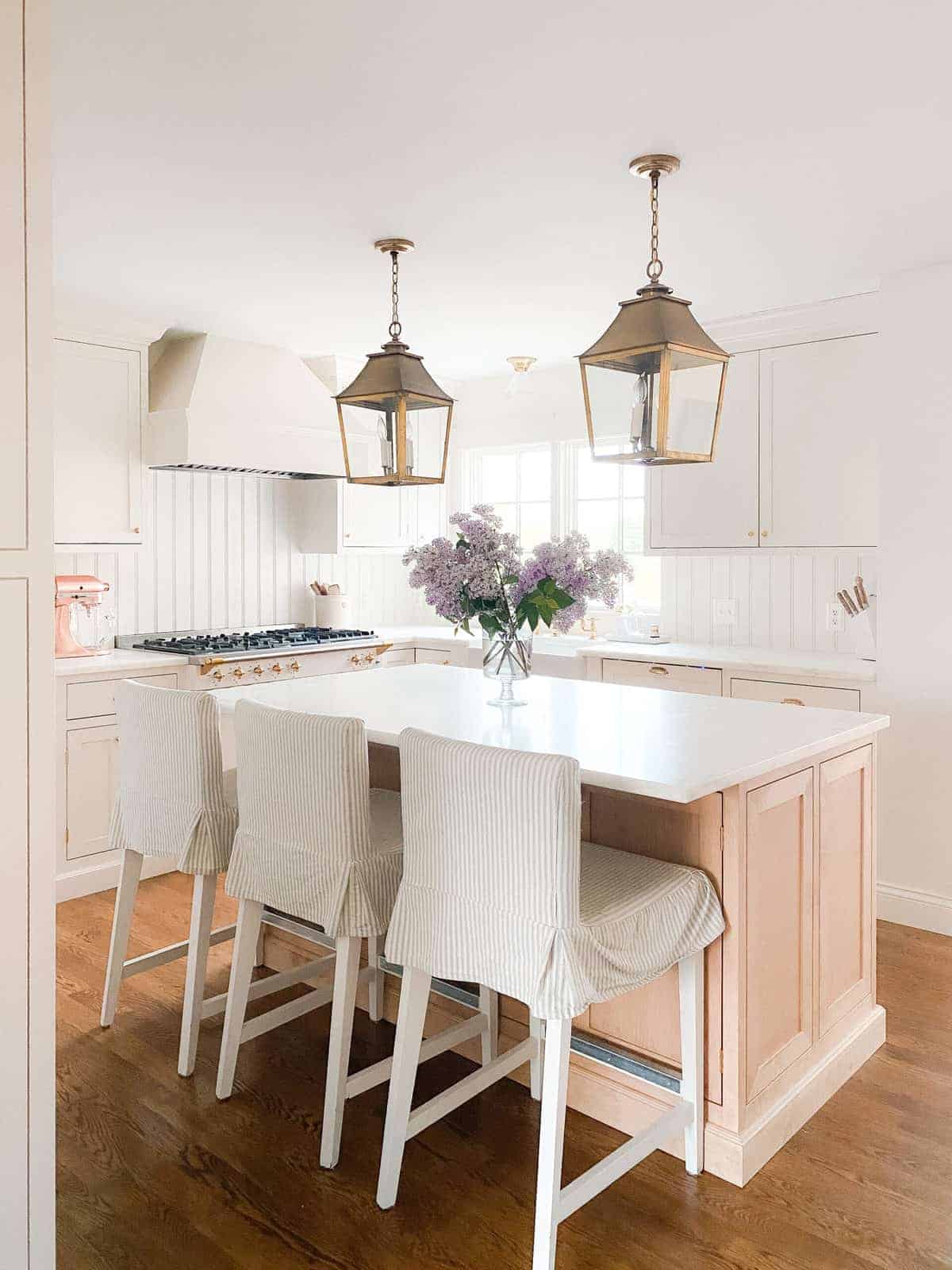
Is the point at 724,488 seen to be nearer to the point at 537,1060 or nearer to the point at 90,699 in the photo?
the point at 537,1060

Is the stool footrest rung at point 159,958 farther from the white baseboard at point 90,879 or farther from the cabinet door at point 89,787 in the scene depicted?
the cabinet door at point 89,787

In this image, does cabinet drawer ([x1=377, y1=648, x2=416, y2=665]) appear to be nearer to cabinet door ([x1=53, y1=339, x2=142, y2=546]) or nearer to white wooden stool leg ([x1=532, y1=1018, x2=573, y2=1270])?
cabinet door ([x1=53, y1=339, x2=142, y2=546])

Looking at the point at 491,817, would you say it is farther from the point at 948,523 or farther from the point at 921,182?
the point at 948,523

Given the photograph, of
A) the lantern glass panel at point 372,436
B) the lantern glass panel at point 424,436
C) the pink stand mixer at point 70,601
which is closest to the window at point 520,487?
the lantern glass panel at point 424,436

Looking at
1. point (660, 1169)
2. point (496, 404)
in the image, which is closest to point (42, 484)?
point (660, 1169)

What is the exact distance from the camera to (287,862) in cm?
227

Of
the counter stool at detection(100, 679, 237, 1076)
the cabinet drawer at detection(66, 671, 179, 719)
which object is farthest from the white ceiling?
the cabinet drawer at detection(66, 671, 179, 719)

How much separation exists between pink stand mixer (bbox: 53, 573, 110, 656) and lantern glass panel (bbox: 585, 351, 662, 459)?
2623 mm

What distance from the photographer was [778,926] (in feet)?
7.40

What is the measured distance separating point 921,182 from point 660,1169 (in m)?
2.68

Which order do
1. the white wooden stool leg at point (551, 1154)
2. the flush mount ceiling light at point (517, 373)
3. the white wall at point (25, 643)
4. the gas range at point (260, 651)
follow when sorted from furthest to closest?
1. the flush mount ceiling light at point (517, 373)
2. the gas range at point (260, 651)
3. the white wooden stool leg at point (551, 1154)
4. the white wall at point (25, 643)

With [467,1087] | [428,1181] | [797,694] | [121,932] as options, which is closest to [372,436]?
[797,694]

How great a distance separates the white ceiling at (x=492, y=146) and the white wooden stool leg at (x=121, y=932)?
1942 millimetres

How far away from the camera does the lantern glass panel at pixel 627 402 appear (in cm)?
237
